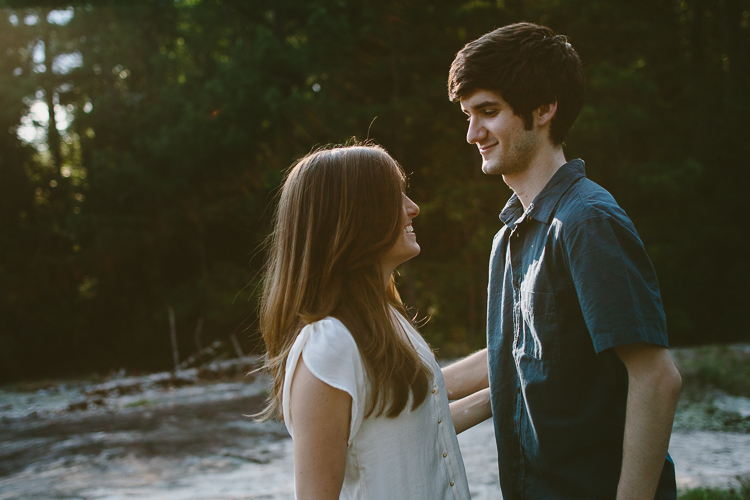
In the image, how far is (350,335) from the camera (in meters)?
1.37

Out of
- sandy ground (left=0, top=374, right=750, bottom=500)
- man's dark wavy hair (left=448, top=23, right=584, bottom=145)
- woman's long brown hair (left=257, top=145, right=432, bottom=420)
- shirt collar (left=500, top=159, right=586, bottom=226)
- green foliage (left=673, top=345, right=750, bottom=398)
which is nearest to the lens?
woman's long brown hair (left=257, top=145, right=432, bottom=420)

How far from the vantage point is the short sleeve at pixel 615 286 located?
1.27 meters

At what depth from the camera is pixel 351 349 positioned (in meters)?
1.35

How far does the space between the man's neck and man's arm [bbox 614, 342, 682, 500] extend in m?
0.55

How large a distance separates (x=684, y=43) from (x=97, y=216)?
18120 millimetres

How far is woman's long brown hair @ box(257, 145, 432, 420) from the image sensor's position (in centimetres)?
143

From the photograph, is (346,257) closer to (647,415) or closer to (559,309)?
(559,309)

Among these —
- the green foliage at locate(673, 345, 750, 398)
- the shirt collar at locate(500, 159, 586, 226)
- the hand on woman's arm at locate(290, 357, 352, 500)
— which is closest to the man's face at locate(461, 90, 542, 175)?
the shirt collar at locate(500, 159, 586, 226)

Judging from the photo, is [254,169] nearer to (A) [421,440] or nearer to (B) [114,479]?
(B) [114,479]

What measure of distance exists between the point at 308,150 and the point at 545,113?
12720 millimetres

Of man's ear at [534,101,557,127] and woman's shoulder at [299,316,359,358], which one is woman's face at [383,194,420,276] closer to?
woman's shoulder at [299,316,359,358]

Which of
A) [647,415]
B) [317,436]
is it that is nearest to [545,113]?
[647,415]

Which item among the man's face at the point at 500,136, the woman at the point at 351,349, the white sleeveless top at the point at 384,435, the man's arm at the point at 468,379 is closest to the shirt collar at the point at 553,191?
the man's face at the point at 500,136

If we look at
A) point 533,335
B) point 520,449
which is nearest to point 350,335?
point 533,335
